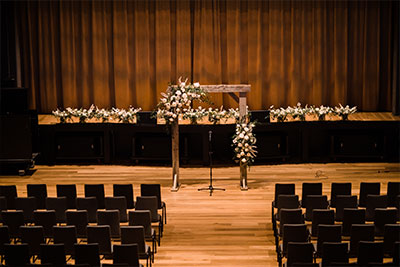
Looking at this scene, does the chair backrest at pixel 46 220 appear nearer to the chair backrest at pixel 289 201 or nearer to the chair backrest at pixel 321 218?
the chair backrest at pixel 289 201

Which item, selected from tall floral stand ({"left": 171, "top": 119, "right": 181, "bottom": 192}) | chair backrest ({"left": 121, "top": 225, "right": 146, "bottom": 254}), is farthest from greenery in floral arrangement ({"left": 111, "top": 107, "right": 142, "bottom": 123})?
chair backrest ({"left": 121, "top": 225, "right": 146, "bottom": 254})

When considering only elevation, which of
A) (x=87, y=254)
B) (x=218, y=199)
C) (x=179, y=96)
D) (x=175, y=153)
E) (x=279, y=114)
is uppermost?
(x=179, y=96)

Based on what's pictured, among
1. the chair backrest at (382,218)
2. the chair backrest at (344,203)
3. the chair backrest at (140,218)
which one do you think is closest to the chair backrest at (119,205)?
the chair backrest at (140,218)

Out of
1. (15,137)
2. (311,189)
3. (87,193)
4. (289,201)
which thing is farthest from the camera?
(15,137)

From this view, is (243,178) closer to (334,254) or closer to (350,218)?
(350,218)

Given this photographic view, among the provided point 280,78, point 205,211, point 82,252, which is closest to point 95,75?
point 280,78

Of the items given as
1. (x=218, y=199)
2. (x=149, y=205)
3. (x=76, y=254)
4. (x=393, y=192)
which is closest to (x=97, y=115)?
(x=218, y=199)

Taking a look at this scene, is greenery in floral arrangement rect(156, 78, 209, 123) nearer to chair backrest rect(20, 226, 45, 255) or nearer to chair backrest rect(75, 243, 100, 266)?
chair backrest rect(20, 226, 45, 255)

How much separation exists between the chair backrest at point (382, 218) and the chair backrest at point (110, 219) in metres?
3.43

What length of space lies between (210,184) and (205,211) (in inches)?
59.4

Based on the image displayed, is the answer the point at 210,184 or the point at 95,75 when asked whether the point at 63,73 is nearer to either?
the point at 95,75

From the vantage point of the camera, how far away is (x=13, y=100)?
13.6 m

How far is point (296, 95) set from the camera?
55.2 ft

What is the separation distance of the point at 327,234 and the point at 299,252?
2.31ft
